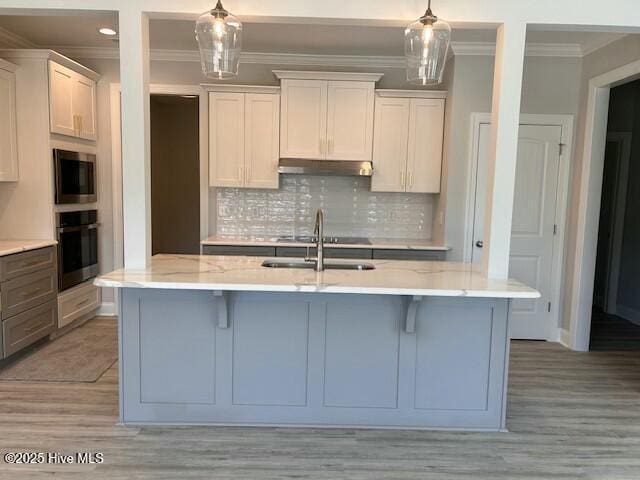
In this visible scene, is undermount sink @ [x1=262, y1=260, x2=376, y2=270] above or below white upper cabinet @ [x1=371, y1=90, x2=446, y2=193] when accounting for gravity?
below

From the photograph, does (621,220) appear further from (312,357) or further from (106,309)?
→ (106,309)

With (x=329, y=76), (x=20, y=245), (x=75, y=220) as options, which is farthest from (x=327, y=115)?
(x=20, y=245)

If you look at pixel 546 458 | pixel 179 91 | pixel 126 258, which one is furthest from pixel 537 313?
pixel 179 91

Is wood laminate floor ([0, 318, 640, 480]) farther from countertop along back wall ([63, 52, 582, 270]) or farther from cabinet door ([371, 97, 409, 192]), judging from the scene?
cabinet door ([371, 97, 409, 192])

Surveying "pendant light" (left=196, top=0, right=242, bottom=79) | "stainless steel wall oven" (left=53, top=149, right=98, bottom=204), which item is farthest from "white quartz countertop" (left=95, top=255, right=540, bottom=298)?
"stainless steel wall oven" (left=53, top=149, right=98, bottom=204)

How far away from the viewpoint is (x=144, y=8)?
2.71 metres

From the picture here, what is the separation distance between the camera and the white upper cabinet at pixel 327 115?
14.9ft

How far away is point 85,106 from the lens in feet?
15.3

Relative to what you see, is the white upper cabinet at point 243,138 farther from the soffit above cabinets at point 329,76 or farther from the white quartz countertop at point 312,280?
the white quartz countertop at point 312,280

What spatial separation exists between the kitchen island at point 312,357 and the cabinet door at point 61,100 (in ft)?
7.50

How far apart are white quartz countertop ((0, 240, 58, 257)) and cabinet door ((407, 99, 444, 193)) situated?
3.21m

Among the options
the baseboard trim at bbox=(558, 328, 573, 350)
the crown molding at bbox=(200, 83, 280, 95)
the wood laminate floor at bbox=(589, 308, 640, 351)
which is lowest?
the wood laminate floor at bbox=(589, 308, 640, 351)

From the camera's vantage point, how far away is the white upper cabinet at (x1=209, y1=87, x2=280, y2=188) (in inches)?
181

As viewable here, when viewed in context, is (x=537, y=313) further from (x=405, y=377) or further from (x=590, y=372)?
(x=405, y=377)
